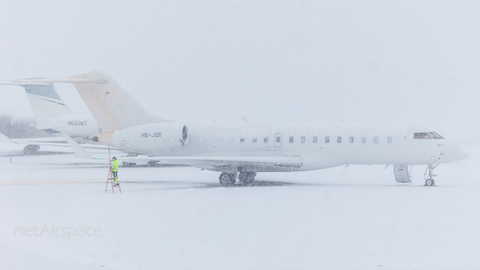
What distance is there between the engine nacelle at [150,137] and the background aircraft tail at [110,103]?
397mm

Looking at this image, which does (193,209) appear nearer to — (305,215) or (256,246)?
(305,215)

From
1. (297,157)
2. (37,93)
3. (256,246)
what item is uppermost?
(37,93)

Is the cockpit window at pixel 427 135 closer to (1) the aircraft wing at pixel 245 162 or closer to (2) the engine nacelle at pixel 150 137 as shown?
(1) the aircraft wing at pixel 245 162

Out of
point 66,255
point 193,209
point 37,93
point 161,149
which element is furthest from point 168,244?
point 37,93

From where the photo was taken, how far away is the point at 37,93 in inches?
1533

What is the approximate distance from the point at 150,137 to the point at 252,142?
4.54 metres

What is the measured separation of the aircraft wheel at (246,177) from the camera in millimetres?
21031

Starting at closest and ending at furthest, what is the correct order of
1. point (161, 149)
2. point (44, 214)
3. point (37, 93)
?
point (44, 214)
point (161, 149)
point (37, 93)

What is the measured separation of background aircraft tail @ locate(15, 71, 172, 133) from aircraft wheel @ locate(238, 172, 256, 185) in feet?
14.9

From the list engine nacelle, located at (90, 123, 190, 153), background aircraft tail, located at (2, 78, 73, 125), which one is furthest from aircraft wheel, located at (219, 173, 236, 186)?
background aircraft tail, located at (2, 78, 73, 125)

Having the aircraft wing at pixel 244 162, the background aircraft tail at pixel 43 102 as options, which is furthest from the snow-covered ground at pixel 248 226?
the background aircraft tail at pixel 43 102

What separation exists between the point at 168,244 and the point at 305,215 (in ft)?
14.2

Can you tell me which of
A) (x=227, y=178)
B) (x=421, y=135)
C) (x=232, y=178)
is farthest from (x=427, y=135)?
(x=227, y=178)

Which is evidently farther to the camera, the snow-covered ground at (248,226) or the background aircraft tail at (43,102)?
the background aircraft tail at (43,102)
